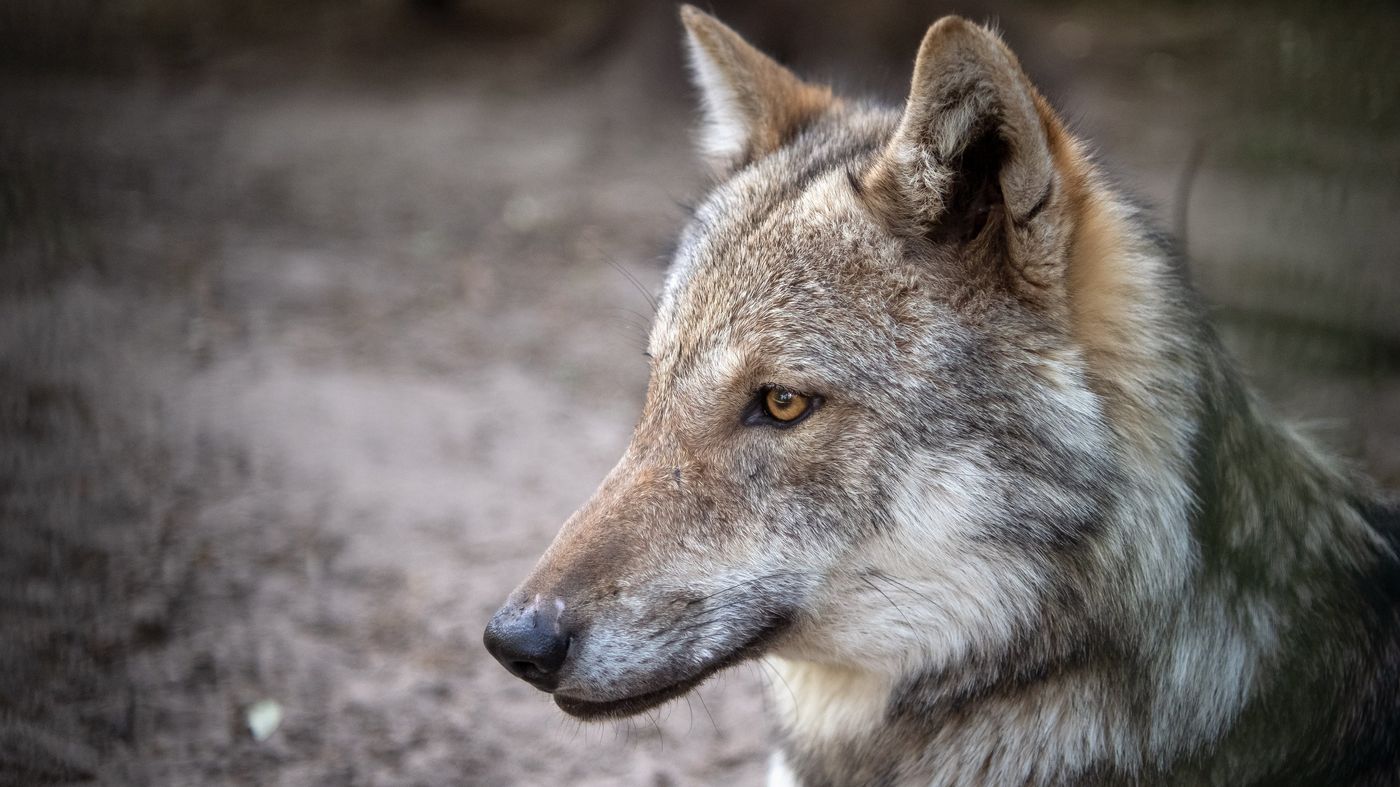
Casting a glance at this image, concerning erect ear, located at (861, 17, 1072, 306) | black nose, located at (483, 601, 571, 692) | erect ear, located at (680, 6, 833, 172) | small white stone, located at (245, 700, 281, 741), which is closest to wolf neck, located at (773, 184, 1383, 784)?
erect ear, located at (861, 17, 1072, 306)

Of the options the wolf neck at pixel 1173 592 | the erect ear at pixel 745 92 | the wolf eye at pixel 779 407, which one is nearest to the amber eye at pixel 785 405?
the wolf eye at pixel 779 407

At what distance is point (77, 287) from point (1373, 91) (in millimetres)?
7360

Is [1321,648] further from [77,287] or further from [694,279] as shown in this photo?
[77,287]

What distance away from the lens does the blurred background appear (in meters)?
4.16

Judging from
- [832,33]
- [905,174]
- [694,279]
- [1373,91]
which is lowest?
[832,33]

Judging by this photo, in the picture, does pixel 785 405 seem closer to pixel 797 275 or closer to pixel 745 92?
pixel 797 275

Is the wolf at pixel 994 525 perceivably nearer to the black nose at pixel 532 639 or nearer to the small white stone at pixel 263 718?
the black nose at pixel 532 639

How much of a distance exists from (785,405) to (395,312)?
556cm

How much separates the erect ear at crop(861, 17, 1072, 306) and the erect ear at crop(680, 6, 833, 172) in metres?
0.86

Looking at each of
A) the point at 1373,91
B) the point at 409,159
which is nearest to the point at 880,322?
the point at 1373,91

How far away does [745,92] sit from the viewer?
144 inches

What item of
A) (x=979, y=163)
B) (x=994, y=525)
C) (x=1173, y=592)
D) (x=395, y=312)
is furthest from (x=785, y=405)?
(x=395, y=312)

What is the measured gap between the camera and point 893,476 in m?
2.74

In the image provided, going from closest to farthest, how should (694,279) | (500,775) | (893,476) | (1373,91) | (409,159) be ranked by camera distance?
(893,476)
(694,279)
(1373,91)
(500,775)
(409,159)
